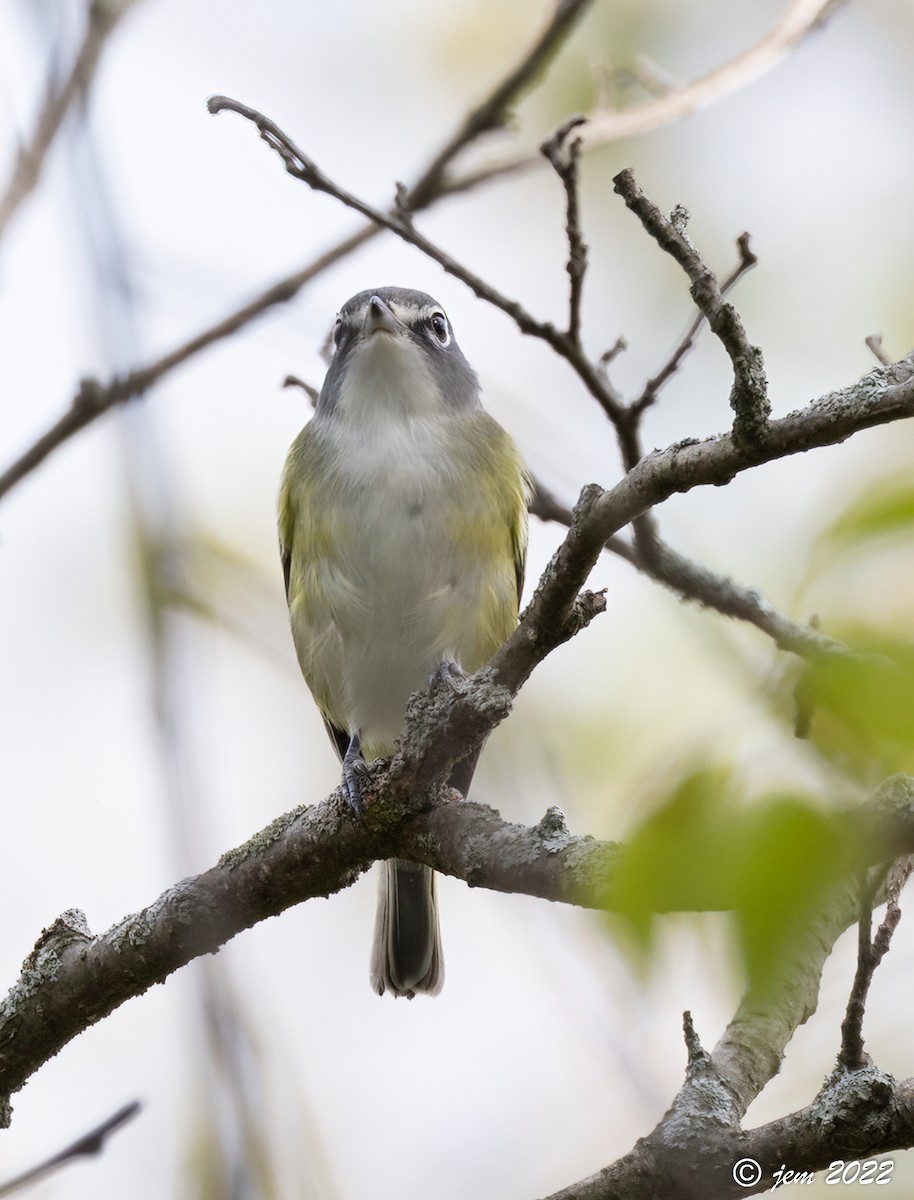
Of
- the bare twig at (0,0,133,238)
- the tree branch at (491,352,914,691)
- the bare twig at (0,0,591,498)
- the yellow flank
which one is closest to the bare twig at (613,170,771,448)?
the tree branch at (491,352,914,691)

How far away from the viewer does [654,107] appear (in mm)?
4789

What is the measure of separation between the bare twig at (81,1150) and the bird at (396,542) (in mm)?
2145

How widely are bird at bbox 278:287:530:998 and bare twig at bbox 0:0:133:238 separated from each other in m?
1.45

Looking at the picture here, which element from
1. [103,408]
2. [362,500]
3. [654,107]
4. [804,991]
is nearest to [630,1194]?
[804,991]

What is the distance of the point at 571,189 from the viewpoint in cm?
339

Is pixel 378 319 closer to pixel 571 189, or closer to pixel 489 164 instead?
pixel 489 164

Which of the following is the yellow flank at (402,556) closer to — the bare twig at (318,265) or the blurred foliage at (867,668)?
the bare twig at (318,265)

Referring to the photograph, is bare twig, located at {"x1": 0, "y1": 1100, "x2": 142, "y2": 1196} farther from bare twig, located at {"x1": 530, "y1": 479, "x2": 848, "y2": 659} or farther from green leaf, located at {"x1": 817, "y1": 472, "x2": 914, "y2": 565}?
bare twig, located at {"x1": 530, "y1": 479, "x2": 848, "y2": 659}

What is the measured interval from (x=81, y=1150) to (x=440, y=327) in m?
3.95

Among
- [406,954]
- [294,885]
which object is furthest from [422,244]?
[406,954]

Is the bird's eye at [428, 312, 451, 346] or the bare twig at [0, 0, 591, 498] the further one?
the bird's eye at [428, 312, 451, 346]

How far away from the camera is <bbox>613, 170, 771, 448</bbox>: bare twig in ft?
8.01

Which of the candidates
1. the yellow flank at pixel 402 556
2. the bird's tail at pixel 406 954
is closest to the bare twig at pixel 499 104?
the yellow flank at pixel 402 556

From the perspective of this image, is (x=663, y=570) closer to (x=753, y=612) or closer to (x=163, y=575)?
(x=753, y=612)
